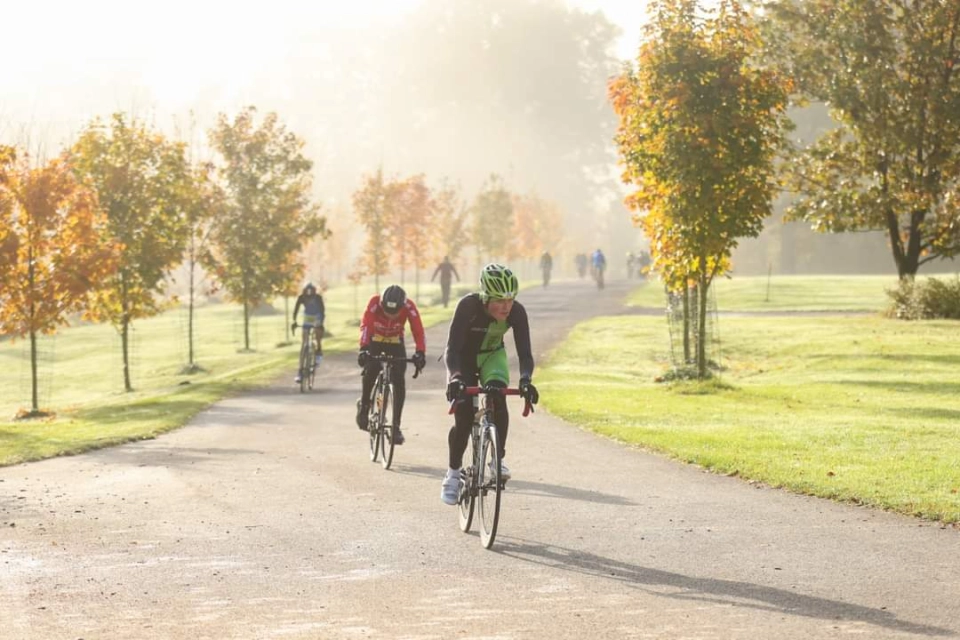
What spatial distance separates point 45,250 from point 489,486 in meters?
20.1

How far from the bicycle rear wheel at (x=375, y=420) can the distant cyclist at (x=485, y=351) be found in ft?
15.1

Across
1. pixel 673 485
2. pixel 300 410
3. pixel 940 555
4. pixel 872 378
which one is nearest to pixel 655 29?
pixel 872 378

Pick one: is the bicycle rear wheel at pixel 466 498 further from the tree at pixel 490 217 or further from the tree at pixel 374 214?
the tree at pixel 490 217

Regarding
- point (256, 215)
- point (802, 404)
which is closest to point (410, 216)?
point (256, 215)

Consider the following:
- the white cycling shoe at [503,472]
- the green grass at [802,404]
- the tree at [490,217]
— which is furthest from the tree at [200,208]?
the tree at [490,217]

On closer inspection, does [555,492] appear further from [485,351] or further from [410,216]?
[410,216]

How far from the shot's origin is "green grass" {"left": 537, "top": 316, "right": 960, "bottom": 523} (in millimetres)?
12734

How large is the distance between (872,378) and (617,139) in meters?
6.72

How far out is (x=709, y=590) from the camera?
788 centimetres

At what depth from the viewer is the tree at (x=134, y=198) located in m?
33.5

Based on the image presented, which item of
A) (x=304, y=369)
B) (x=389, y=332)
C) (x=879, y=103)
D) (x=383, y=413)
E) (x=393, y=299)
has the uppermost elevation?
(x=879, y=103)

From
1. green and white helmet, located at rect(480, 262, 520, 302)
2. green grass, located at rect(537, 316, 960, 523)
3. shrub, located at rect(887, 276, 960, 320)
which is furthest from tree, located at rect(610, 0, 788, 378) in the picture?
green and white helmet, located at rect(480, 262, 520, 302)

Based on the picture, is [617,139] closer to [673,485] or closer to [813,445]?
[813,445]

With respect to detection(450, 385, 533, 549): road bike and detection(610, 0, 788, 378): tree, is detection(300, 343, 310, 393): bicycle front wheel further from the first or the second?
detection(450, 385, 533, 549): road bike
